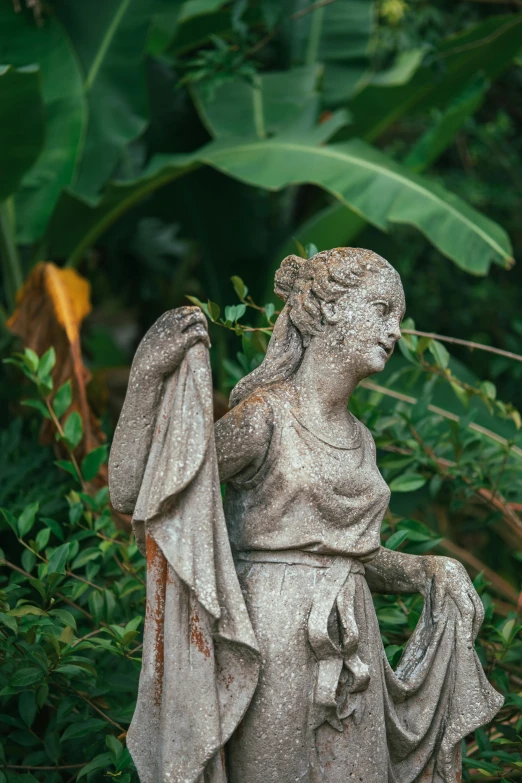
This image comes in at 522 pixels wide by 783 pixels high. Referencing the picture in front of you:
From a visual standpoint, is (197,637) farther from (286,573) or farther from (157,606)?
(286,573)

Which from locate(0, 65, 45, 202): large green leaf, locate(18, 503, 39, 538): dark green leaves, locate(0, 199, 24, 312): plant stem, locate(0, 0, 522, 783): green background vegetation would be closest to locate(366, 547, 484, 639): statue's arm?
locate(0, 0, 522, 783): green background vegetation

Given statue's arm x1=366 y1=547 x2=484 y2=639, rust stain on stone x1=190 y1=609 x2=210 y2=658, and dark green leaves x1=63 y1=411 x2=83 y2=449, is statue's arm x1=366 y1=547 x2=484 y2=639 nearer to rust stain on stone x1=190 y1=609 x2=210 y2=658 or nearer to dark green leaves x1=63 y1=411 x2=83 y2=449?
rust stain on stone x1=190 y1=609 x2=210 y2=658

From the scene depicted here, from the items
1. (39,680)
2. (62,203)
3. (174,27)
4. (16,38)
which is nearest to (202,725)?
(39,680)

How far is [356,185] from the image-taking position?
526 centimetres

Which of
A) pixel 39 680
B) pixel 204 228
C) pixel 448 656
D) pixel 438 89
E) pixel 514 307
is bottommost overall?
pixel 514 307

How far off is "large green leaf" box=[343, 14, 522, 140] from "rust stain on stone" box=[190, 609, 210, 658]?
4.56m

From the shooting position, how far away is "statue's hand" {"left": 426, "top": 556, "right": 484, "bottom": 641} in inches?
106

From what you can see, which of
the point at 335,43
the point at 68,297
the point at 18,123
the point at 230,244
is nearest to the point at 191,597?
the point at 68,297

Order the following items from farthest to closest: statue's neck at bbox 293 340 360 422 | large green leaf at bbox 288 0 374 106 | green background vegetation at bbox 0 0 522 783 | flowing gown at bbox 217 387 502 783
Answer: large green leaf at bbox 288 0 374 106
green background vegetation at bbox 0 0 522 783
statue's neck at bbox 293 340 360 422
flowing gown at bbox 217 387 502 783

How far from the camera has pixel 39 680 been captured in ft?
10.7

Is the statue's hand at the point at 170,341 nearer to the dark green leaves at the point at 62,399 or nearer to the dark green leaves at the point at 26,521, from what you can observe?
the dark green leaves at the point at 26,521

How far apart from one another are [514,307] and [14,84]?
15.2 ft

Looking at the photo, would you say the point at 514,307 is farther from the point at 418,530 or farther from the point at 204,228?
the point at 418,530

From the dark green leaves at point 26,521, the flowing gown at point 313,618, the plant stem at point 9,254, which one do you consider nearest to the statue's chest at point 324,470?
the flowing gown at point 313,618
